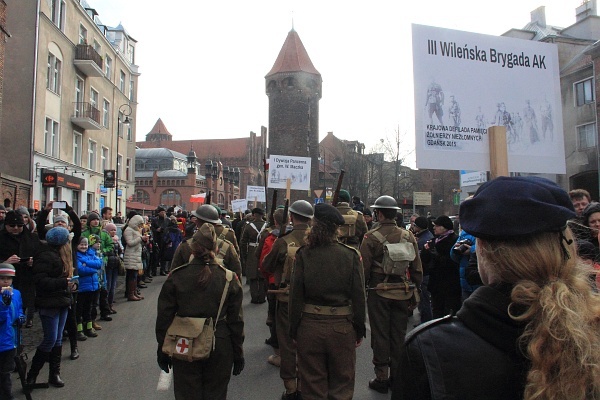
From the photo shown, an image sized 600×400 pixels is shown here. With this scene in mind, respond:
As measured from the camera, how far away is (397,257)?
18.2 feet

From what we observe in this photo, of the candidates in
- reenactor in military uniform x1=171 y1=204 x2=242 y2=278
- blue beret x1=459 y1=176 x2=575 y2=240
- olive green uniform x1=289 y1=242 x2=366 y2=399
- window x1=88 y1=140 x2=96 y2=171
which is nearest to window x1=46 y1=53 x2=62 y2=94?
window x1=88 y1=140 x2=96 y2=171

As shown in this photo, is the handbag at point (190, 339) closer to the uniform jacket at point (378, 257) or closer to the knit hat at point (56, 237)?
the uniform jacket at point (378, 257)

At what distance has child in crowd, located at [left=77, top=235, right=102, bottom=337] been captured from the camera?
7.63 meters

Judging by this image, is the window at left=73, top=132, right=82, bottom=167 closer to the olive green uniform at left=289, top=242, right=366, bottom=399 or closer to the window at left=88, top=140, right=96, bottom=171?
the window at left=88, top=140, right=96, bottom=171

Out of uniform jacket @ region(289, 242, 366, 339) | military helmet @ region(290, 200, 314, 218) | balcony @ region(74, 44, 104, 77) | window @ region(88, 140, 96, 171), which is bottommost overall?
uniform jacket @ region(289, 242, 366, 339)

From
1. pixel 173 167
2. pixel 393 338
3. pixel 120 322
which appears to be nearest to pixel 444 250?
pixel 393 338

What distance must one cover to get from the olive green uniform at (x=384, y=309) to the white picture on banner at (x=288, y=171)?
764cm

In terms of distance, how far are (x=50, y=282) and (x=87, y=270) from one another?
6.96 ft

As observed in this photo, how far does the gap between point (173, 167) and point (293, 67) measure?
31.7 m

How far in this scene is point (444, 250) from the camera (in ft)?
23.9

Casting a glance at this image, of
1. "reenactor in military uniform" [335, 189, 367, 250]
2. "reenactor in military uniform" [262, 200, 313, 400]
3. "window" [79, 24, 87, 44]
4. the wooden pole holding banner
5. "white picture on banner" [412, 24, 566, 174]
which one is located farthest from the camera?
"window" [79, 24, 87, 44]

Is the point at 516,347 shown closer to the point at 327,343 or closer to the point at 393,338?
the point at 327,343

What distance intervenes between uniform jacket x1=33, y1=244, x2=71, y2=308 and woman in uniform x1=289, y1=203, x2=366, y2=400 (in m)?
3.05

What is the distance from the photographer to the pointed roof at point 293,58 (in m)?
60.5
